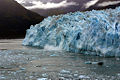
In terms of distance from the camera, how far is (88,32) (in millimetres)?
25359

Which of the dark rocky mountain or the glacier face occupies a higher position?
the dark rocky mountain

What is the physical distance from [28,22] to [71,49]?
144529 mm

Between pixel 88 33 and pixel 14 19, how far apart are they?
147 m

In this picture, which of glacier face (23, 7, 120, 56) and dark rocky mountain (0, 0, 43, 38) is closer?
glacier face (23, 7, 120, 56)

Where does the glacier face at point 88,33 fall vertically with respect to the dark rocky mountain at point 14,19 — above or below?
below

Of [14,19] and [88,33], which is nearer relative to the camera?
[88,33]

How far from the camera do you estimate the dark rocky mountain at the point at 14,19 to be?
150 metres

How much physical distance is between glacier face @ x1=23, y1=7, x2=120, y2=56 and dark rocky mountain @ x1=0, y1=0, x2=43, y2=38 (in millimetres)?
110373

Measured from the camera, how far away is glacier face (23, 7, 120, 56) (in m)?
22.4

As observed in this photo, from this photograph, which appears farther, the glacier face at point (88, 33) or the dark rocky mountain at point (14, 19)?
the dark rocky mountain at point (14, 19)

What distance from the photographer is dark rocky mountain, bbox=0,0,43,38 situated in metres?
150

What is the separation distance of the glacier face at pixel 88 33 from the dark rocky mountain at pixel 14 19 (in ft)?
362

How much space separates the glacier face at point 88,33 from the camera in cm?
2244

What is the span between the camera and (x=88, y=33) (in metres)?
25.3
